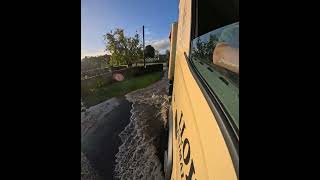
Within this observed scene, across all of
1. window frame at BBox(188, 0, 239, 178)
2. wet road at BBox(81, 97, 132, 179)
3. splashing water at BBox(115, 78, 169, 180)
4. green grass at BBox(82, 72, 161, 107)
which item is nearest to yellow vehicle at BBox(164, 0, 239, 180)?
window frame at BBox(188, 0, 239, 178)

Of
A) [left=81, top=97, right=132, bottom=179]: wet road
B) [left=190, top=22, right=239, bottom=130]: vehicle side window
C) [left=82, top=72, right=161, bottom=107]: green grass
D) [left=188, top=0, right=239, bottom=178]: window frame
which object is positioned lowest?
[left=81, top=97, right=132, bottom=179]: wet road

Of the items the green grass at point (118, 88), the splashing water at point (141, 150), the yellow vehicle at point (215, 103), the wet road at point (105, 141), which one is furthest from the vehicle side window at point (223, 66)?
the green grass at point (118, 88)

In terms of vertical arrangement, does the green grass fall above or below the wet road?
above

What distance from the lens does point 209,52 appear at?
1812mm

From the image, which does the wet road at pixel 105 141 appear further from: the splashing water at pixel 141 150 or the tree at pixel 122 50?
the tree at pixel 122 50

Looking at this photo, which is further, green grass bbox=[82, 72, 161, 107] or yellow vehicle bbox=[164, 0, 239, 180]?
green grass bbox=[82, 72, 161, 107]

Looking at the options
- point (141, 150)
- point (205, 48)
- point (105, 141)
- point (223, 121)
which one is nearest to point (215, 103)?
point (223, 121)

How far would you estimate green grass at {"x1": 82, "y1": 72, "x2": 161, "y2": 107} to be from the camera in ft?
45.5

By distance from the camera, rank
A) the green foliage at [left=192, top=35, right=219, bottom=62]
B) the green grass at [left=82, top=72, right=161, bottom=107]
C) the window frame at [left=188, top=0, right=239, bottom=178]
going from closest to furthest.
Result: the window frame at [left=188, top=0, right=239, bottom=178] → the green foliage at [left=192, top=35, right=219, bottom=62] → the green grass at [left=82, top=72, right=161, bottom=107]

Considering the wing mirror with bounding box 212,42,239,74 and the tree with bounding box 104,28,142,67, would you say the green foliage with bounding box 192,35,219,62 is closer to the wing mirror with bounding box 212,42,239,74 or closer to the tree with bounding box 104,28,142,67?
the wing mirror with bounding box 212,42,239,74
